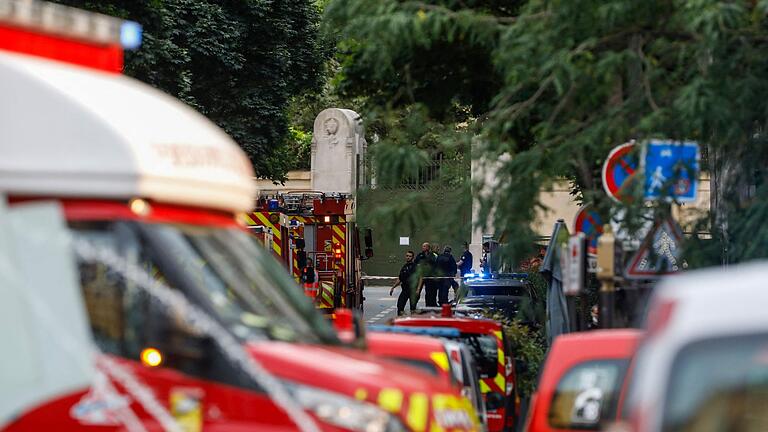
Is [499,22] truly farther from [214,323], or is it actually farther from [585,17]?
[214,323]

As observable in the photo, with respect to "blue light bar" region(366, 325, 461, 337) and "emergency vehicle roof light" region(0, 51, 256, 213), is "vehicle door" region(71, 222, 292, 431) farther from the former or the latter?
"blue light bar" region(366, 325, 461, 337)

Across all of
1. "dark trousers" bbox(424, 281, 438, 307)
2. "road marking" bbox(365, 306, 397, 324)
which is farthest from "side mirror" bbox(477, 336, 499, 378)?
"road marking" bbox(365, 306, 397, 324)

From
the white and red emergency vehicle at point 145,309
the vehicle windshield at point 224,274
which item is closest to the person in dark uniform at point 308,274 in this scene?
the vehicle windshield at point 224,274

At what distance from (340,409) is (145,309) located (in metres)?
0.93

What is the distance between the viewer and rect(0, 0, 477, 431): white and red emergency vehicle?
7016 mm

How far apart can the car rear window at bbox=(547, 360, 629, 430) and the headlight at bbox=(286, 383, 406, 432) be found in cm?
358

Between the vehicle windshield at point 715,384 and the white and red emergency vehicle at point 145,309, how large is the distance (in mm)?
3038

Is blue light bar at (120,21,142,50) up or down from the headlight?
up

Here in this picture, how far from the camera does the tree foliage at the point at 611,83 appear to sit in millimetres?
12117

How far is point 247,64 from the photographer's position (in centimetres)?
4084

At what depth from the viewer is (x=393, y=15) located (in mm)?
13008

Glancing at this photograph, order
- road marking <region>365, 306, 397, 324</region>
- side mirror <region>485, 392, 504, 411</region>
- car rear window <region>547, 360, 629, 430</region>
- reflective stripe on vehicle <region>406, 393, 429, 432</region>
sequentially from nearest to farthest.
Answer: reflective stripe on vehicle <region>406, 393, 429, 432</region>
car rear window <region>547, 360, 629, 430</region>
side mirror <region>485, 392, 504, 411</region>
road marking <region>365, 306, 397, 324</region>

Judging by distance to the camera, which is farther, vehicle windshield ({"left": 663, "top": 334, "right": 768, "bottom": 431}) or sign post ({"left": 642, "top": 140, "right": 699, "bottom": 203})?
sign post ({"left": 642, "top": 140, "right": 699, "bottom": 203})

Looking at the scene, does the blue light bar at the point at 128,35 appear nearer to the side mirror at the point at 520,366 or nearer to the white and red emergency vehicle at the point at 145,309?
the white and red emergency vehicle at the point at 145,309
